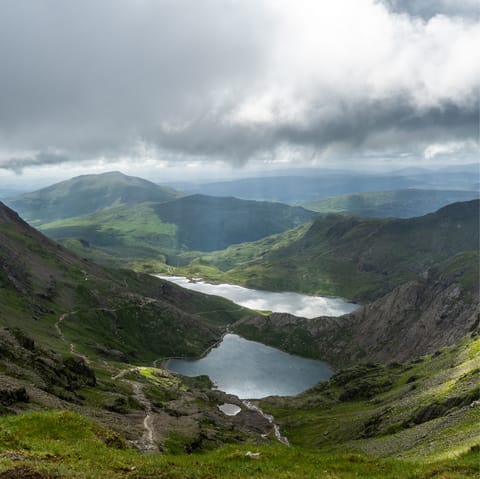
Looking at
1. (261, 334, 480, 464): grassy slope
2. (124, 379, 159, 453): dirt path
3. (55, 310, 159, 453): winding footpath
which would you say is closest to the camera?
(124, 379, 159, 453): dirt path

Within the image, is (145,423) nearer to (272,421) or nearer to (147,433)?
(147,433)

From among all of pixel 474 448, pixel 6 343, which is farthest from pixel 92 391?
pixel 474 448

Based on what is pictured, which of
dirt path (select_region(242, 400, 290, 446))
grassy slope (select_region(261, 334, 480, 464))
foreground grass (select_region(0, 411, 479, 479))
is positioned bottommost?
dirt path (select_region(242, 400, 290, 446))

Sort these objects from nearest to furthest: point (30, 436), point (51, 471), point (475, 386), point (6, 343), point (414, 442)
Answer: point (51, 471)
point (30, 436)
point (414, 442)
point (475, 386)
point (6, 343)

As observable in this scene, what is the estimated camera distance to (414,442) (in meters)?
75.2

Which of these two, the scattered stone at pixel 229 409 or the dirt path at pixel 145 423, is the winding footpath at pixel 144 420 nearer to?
the dirt path at pixel 145 423


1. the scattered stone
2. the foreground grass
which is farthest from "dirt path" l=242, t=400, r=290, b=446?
the foreground grass

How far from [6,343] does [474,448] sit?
10139cm

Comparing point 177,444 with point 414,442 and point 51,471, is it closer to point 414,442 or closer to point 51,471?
point 414,442

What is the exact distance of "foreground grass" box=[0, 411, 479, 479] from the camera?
1337 inches

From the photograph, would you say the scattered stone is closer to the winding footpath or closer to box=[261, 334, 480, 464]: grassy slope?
box=[261, 334, 480, 464]: grassy slope

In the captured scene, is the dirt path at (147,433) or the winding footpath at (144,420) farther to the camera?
the winding footpath at (144,420)

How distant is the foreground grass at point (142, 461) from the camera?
3397 cm

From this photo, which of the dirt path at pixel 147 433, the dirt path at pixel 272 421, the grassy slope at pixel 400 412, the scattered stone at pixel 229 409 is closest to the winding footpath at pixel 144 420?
the dirt path at pixel 147 433
